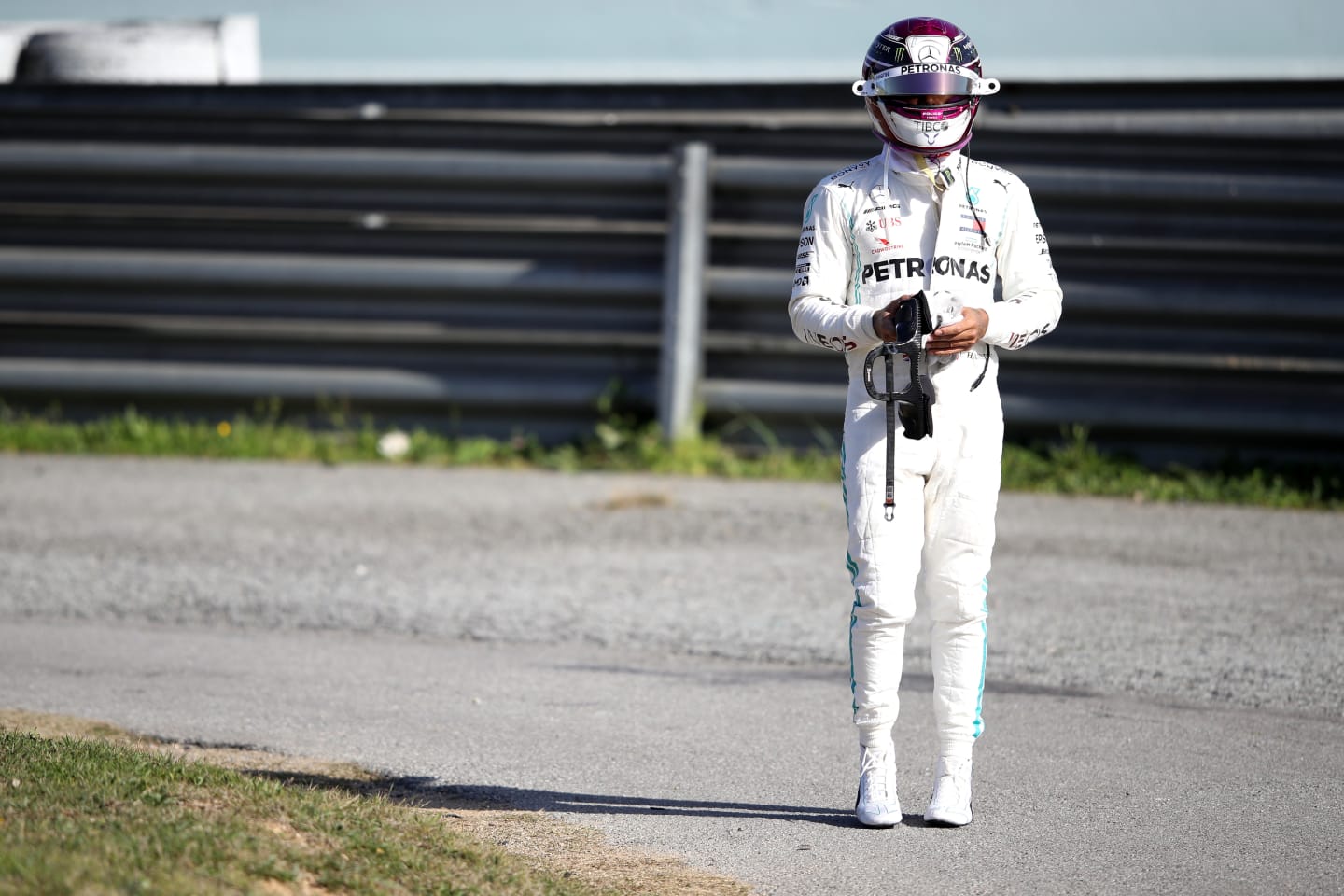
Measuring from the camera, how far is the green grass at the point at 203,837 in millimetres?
3096

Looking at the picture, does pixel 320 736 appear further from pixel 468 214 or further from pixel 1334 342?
pixel 1334 342

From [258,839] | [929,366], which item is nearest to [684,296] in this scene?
[929,366]

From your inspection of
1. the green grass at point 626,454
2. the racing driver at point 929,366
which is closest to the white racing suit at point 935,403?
the racing driver at point 929,366

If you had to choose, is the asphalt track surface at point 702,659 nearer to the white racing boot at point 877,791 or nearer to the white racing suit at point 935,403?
the white racing boot at point 877,791

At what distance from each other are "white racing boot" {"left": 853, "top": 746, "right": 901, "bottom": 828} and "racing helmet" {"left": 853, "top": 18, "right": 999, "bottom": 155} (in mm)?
1657

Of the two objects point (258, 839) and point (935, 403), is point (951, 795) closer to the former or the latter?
point (935, 403)

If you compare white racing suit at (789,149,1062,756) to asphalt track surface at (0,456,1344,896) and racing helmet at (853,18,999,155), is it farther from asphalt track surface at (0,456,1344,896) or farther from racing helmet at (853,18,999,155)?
asphalt track surface at (0,456,1344,896)

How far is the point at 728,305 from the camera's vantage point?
1041 cm

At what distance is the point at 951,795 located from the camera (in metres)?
4.24

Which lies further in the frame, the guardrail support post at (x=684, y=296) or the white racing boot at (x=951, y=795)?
the guardrail support post at (x=684, y=296)

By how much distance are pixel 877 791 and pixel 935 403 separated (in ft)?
3.48

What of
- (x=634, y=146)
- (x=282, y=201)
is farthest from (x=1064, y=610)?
(x=282, y=201)

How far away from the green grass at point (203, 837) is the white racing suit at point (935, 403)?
1.16 m

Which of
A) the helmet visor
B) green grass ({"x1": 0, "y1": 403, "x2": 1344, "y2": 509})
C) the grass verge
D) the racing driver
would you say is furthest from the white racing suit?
green grass ({"x1": 0, "y1": 403, "x2": 1344, "y2": 509})
